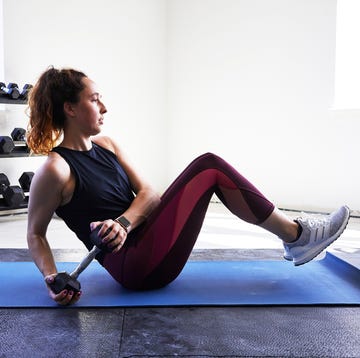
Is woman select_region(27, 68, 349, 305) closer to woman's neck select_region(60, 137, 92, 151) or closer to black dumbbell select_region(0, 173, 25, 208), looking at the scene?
woman's neck select_region(60, 137, 92, 151)

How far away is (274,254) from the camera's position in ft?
7.97

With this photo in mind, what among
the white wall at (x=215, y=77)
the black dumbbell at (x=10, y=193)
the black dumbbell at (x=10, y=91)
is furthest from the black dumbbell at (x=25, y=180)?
the white wall at (x=215, y=77)

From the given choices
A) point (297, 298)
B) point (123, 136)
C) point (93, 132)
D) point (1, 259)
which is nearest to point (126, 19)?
point (123, 136)

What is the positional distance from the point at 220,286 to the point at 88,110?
75cm

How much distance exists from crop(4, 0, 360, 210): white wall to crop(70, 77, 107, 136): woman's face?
258cm

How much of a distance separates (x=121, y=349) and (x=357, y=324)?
0.67 metres

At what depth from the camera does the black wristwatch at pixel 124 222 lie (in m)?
1.59

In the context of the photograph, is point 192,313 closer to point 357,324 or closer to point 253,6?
point 357,324

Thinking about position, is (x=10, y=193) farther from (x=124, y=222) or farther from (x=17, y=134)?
(x=124, y=222)

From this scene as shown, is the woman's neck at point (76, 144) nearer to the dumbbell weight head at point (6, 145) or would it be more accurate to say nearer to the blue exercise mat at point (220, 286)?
the blue exercise mat at point (220, 286)

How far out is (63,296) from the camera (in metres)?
1.59

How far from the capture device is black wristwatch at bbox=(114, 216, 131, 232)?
1.59 meters

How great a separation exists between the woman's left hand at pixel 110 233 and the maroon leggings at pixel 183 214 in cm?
18

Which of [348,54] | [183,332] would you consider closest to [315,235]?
[183,332]
